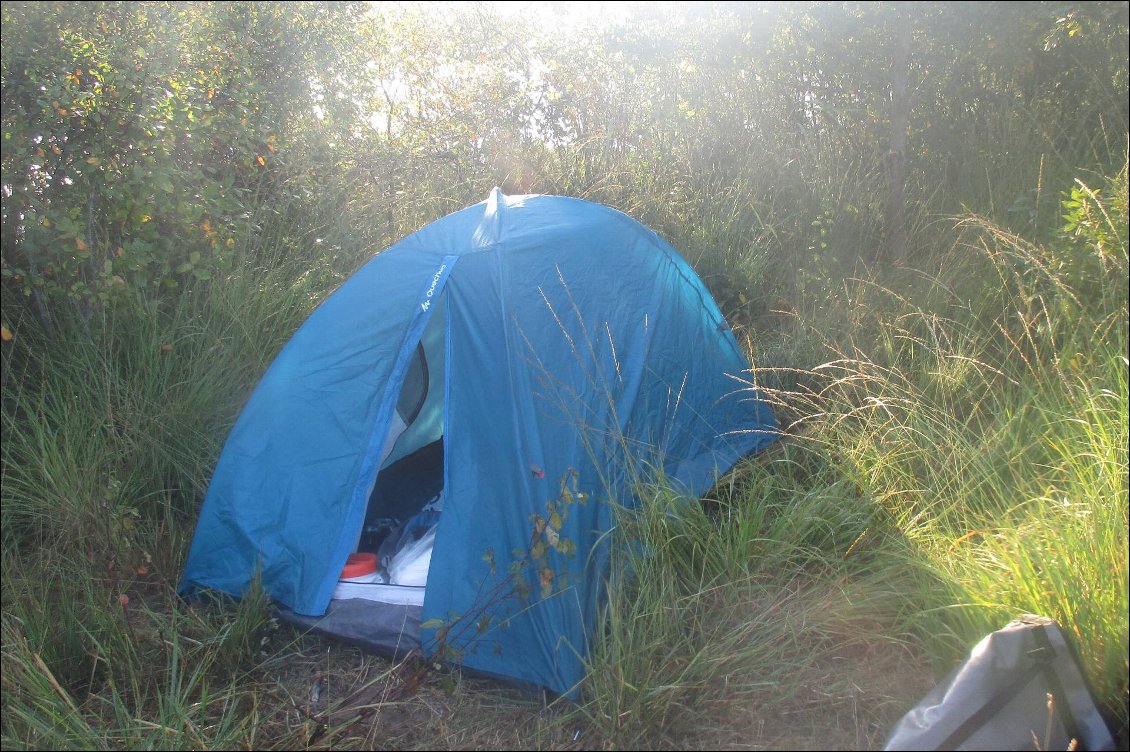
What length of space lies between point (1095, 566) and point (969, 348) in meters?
1.57

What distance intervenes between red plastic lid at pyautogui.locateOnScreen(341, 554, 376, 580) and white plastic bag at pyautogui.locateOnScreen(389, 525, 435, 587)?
3.0 inches

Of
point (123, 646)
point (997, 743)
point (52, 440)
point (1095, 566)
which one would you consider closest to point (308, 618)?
point (123, 646)

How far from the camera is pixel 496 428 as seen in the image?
320cm

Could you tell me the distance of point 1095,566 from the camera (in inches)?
92.7

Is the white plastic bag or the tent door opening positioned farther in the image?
the tent door opening

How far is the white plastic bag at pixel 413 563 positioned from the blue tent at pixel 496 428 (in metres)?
0.14

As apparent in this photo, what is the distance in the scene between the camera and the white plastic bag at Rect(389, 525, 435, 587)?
10.8ft

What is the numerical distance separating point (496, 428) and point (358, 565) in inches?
31.3

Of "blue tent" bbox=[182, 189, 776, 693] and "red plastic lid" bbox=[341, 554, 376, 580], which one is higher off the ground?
"blue tent" bbox=[182, 189, 776, 693]

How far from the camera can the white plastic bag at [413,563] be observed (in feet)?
10.8

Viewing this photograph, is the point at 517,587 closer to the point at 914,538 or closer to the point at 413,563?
the point at 413,563

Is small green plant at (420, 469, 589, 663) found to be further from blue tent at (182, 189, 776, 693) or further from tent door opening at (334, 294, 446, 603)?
tent door opening at (334, 294, 446, 603)

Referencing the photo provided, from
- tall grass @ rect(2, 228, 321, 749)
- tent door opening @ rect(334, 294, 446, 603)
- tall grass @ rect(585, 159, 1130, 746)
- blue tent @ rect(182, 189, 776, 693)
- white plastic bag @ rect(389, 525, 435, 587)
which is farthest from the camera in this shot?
tent door opening @ rect(334, 294, 446, 603)

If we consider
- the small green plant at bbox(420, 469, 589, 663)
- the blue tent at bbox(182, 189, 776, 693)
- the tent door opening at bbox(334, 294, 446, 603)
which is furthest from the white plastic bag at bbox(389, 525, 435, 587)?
the small green plant at bbox(420, 469, 589, 663)
